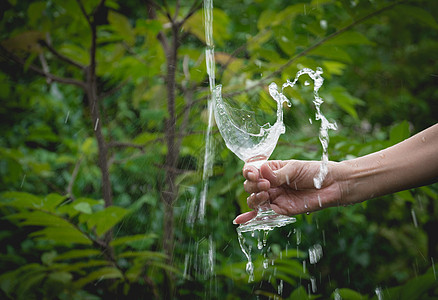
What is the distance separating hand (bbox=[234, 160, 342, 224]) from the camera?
4.30 feet

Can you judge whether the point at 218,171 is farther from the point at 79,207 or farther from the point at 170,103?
the point at 79,207

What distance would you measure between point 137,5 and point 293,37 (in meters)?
2.15

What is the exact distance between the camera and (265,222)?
4.02 feet

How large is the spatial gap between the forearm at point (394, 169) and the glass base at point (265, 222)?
0.95ft

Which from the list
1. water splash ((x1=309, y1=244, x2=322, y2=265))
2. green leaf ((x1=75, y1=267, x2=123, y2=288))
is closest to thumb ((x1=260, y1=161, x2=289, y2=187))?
green leaf ((x1=75, y1=267, x2=123, y2=288))

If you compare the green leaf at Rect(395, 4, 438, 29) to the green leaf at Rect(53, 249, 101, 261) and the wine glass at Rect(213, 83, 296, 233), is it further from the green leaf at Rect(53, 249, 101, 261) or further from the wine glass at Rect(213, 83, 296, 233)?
the green leaf at Rect(53, 249, 101, 261)

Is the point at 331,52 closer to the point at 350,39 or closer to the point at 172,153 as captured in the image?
the point at 350,39

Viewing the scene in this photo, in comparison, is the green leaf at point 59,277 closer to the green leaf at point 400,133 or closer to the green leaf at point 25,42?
the green leaf at point 25,42

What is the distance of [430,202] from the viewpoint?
3.65 m

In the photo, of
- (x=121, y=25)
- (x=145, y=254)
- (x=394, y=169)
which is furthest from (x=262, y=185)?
(x=121, y=25)

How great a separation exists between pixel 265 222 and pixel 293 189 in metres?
0.27

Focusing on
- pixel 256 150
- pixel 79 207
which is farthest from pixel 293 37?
pixel 79 207

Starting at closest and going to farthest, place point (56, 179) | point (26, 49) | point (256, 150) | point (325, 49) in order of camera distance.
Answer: point (256, 150) → point (325, 49) → point (26, 49) → point (56, 179)

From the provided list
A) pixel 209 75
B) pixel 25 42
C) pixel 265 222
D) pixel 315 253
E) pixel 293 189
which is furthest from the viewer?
pixel 315 253
